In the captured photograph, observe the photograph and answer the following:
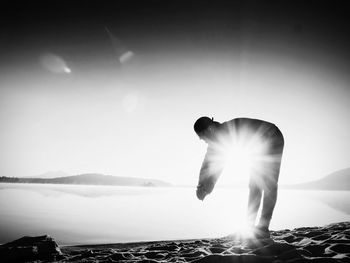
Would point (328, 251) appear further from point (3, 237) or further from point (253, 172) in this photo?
point (3, 237)

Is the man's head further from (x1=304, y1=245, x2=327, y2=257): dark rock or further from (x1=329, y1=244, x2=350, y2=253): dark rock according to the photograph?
(x1=329, y1=244, x2=350, y2=253): dark rock

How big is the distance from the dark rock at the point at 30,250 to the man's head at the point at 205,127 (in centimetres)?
368

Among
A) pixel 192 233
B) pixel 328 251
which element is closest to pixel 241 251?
pixel 328 251

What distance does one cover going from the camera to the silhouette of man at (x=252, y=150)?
430 cm

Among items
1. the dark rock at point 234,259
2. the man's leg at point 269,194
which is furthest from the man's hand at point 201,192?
the man's leg at point 269,194

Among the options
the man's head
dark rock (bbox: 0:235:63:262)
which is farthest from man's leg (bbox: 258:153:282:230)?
dark rock (bbox: 0:235:63:262)

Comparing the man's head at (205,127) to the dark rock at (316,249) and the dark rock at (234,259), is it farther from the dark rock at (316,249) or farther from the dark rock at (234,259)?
the dark rock at (316,249)

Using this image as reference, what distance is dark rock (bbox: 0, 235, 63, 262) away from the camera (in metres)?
4.92

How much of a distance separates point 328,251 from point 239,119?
2.28m

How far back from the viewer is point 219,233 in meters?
11.7

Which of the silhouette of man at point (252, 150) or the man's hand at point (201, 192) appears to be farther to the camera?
the silhouette of man at point (252, 150)

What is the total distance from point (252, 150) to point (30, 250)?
4.65 m

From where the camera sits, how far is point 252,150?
15.3 ft

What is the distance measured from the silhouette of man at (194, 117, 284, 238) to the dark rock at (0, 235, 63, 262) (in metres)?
3.43
